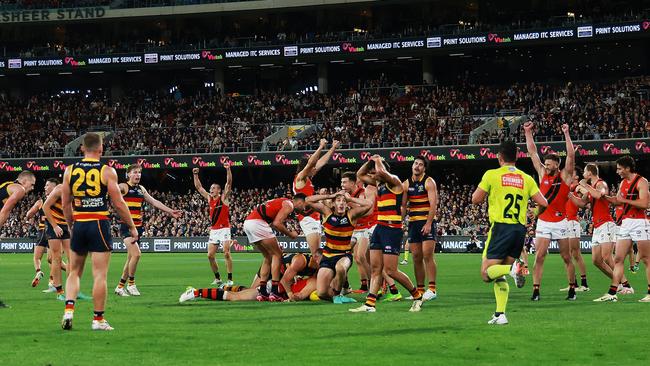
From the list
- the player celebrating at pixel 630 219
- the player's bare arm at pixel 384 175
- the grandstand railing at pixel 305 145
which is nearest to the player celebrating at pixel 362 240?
the player's bare arm at pixel 384 175

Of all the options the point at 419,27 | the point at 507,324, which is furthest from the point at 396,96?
the point at 507,324

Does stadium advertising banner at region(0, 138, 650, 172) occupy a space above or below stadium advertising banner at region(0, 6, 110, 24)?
below

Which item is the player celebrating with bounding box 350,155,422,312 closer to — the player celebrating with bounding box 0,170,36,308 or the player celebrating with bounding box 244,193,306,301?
the player celebrating with bounding box 244,193,306,301

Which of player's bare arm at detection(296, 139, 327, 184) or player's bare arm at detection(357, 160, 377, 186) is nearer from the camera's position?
player's bare arm at detection(357, 160, 377, 186)

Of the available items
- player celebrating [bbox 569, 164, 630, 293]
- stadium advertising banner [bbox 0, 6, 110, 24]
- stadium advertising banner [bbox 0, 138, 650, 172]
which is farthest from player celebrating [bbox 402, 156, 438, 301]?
stadium advertising banner [bbox 0, 6, 110, 24]

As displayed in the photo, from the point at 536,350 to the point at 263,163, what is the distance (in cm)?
5143

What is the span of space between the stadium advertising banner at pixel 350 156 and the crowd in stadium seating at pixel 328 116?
35.5 inches

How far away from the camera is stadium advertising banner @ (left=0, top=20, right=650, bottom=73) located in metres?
60.5

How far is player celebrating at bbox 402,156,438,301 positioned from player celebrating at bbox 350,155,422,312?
1.20m

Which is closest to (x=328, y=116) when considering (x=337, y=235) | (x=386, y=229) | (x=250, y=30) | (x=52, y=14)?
(x=250, y=30)

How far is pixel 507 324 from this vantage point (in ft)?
44.6

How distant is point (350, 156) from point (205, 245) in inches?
451

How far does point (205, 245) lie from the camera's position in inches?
2122

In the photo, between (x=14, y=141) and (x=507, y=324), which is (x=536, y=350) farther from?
(x=14, y=141)
